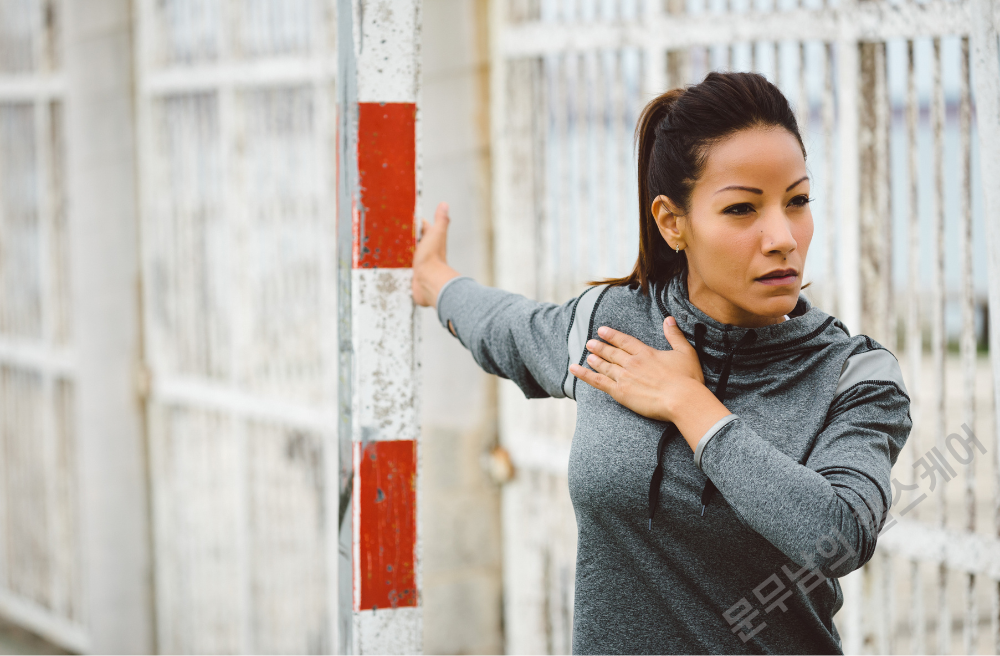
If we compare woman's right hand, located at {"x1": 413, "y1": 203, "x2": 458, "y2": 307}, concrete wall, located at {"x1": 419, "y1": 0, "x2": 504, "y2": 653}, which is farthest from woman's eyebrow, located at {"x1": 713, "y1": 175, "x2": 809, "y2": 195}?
concrete wall, located at {"x1": 419, "y1": 0, "x2": 504, "y2": 653}

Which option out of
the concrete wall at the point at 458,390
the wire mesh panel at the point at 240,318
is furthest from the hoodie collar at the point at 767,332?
the wire mesh panel at the point at 240,318

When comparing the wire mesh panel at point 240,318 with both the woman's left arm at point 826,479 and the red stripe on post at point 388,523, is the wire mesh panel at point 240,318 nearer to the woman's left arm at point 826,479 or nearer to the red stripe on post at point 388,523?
the red stripe on post at point 388,523

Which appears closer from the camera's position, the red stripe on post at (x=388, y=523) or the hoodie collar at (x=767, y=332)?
the hoodie collar at (x=767, y=332)

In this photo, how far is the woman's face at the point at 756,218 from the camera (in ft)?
4.54

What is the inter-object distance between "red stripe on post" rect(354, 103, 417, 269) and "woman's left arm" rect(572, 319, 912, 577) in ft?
1.83

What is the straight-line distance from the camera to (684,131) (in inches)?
57.2

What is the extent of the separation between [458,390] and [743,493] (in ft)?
6.57

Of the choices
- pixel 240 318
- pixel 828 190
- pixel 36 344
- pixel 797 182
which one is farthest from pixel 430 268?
pixel 36 344

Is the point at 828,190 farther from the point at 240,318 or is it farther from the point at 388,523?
the point at 240,318

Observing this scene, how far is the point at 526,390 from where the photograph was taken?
5.81 ft

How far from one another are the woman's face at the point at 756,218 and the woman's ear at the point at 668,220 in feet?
0.20

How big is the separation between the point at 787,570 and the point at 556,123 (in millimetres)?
1930

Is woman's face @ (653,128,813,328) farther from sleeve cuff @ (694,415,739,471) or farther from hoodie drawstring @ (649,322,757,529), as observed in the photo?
sleeve cuff @ (694,415,739,471)

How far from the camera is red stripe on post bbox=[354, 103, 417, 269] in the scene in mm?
1708
